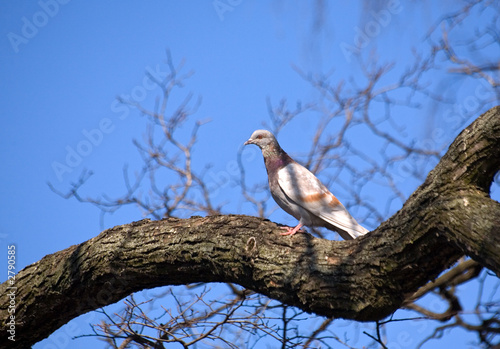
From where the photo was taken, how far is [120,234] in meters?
3.47

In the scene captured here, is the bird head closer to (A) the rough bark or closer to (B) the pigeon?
(B) the pigeon

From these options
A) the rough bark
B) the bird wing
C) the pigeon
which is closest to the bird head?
the pigeon

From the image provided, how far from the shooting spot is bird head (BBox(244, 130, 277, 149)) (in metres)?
5.87

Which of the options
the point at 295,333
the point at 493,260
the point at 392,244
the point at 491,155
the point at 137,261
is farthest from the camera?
the point at 295,333

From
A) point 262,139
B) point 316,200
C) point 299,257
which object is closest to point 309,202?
point 316,200

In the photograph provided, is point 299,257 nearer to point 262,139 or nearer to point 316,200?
point 316,200

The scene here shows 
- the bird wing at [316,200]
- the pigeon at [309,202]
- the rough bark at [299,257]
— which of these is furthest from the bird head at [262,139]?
the rough bark at [299,257]

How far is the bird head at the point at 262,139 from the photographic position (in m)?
5.87

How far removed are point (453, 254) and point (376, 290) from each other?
0.45 metres

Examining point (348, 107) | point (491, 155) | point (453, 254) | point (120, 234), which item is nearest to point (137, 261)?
point (120, 234)

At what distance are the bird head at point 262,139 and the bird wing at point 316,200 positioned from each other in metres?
0.76

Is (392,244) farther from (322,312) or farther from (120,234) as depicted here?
(120,234)

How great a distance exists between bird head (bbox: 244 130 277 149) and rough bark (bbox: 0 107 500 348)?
258 centimetres

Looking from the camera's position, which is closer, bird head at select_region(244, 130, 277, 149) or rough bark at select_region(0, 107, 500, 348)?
rough bark at select_region(0, 107, 500, 348)
